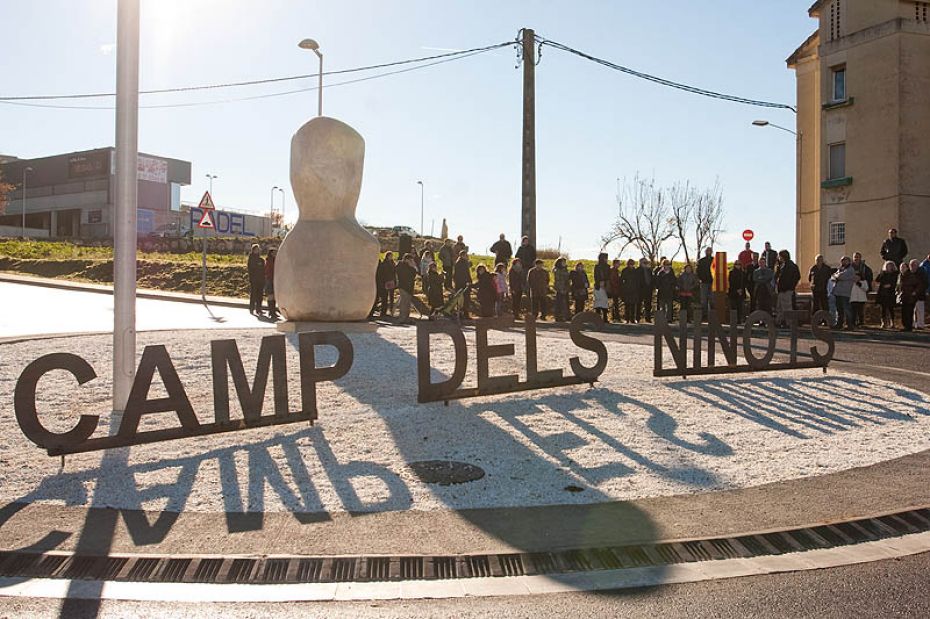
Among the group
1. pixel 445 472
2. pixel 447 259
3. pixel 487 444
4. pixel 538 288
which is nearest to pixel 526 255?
pixel 538 288

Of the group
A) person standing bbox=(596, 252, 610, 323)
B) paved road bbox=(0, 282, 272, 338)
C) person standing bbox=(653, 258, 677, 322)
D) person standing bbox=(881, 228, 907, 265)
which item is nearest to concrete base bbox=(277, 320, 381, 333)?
paved road bbox=(0, 282, 272, 338)

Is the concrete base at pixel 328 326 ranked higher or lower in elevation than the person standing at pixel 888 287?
lower

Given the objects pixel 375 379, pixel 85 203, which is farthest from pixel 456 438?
pixel 85 203

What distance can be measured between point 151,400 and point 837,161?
28.7 meters

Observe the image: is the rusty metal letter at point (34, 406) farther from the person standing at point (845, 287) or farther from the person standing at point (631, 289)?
the person standing at point (845, 287)

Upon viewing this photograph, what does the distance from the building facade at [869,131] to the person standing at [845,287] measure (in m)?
10.8

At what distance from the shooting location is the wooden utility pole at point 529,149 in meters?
20.1

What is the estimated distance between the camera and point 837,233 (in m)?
29.2

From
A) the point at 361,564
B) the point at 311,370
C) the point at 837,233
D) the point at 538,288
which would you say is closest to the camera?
the point at 361,564

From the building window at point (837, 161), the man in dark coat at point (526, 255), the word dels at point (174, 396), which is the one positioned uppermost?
the building window at point (837, 161)

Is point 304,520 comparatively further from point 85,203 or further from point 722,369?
point 85,203

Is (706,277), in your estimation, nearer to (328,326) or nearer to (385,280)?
(385,280)

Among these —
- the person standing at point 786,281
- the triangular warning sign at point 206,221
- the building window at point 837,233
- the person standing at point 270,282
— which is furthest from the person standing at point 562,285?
the building window at point 837,233

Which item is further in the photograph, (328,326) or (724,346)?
(328,326)
